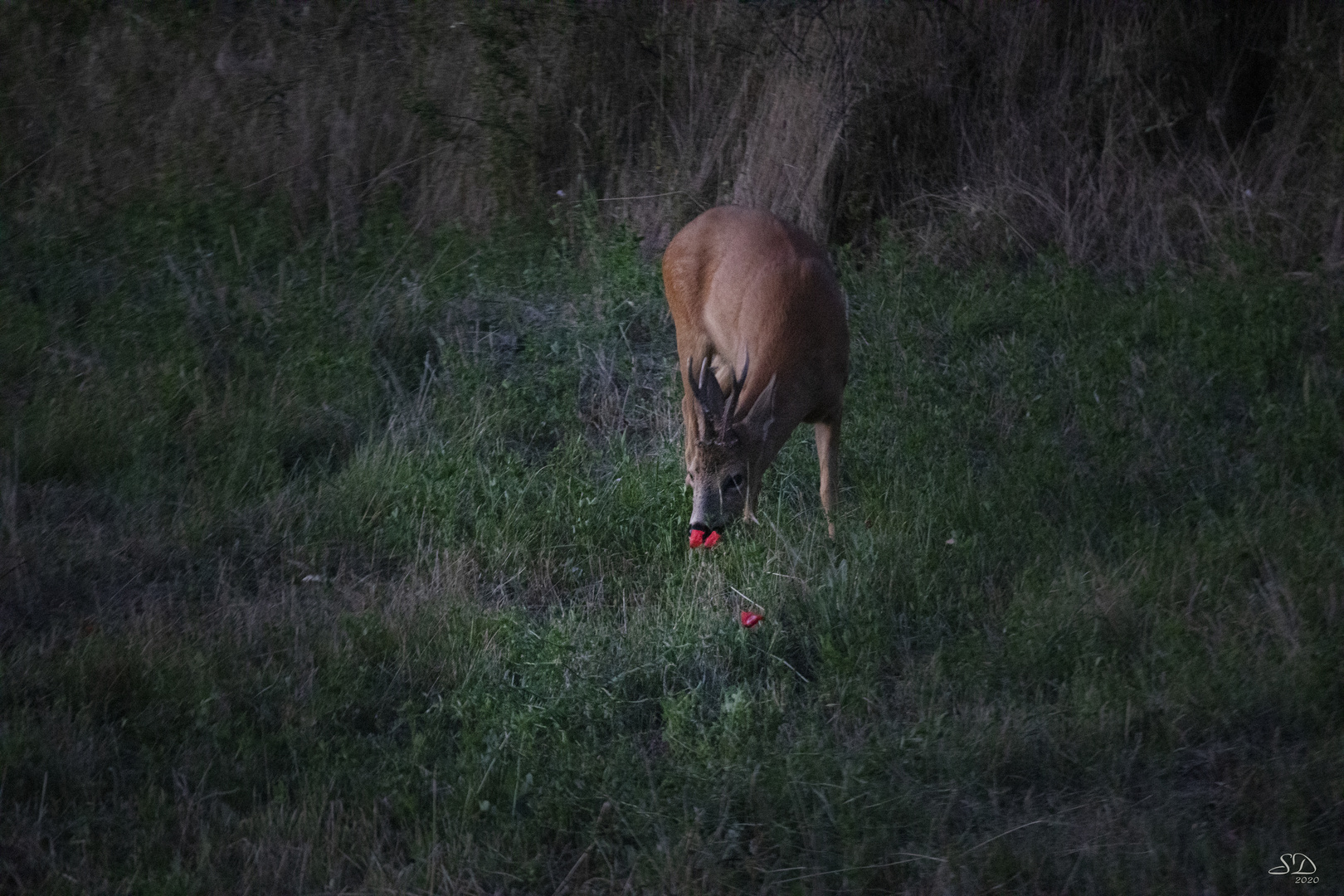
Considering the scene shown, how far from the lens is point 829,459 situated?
5.78 metres

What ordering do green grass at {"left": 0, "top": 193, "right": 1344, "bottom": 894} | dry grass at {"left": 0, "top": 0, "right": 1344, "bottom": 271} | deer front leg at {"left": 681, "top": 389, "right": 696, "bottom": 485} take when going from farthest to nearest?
dry grass at {"left": 0, "top": 0, "right": 1344, "bottom": 271} → deer front leg at {"left": 681, "top": 389, "right": 696, "bottom": 485} → green grass at {"left": 0, "top": 193, "right": 1344, "bottom": 894}

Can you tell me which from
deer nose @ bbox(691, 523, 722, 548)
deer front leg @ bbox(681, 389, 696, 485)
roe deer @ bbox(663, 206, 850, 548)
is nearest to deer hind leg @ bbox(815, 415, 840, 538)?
roe deer @ bbox(663, 206, 850, 548)

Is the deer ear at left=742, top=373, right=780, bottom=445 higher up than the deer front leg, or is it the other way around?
the deer ear at left=742, top=373, right=780, bottom=445

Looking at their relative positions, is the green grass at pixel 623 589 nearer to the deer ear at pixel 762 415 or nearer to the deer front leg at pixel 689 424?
the deer front leg at pixel 689 424

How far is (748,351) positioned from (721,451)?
29.9 inches

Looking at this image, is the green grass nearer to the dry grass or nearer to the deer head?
the deer head

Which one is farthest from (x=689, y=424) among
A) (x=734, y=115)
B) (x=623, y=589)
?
(x=734, y=115)

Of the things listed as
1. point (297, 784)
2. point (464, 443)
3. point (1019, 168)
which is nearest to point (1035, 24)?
point (1019, 168)

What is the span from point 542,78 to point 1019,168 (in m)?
3.51

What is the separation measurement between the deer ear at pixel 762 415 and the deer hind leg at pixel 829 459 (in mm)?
489

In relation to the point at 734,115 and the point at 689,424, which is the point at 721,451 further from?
the point at 734,115

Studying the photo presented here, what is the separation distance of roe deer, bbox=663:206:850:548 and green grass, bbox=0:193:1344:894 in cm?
28

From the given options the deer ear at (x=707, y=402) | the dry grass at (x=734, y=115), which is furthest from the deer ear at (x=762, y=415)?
the dry grass at (x=734, y=115)

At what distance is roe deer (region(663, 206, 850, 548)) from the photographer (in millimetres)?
5230
